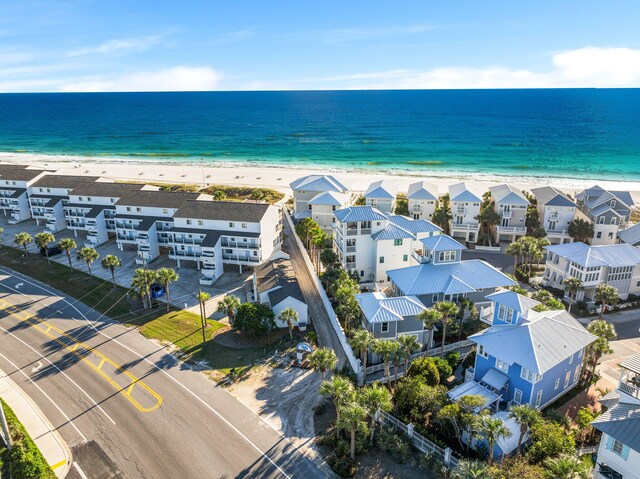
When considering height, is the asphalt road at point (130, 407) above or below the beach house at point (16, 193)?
below

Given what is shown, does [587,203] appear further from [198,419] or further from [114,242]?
[114,242]

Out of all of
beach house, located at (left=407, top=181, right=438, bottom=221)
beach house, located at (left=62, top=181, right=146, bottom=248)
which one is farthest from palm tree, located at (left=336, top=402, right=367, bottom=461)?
beach house, located at (left=62, top=181, right=146, bottom=248)

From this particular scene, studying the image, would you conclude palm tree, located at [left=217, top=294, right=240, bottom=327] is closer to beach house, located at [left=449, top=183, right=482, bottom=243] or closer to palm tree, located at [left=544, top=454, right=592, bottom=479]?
palm tree, located at [left=544, top=454, right=592, bottom=479]

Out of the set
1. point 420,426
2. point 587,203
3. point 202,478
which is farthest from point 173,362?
point 587,203

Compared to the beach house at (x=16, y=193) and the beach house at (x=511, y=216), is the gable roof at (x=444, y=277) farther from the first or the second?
the beach house at (x=16, y=193)

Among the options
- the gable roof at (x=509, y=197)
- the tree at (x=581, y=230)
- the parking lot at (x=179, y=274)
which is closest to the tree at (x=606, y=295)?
the tree at (x=581, y=230)
